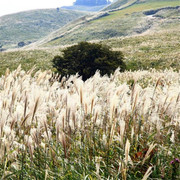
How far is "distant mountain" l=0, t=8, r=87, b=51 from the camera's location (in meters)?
138

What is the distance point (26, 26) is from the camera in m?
162

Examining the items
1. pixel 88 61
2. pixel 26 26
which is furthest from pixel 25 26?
pixel 88 61

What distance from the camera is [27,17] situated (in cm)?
17588

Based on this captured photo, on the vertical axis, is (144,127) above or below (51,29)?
below

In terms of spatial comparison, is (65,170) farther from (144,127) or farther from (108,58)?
(108,58)

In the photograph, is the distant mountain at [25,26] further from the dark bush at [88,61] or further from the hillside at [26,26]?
the dark bush at [88,61]

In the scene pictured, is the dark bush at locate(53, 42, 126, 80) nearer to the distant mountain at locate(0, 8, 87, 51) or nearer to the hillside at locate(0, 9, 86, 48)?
the distant mountain at locate(0, 8, 87, 51)

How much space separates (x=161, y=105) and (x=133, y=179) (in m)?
1.05

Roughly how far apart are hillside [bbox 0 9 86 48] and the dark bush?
402 feet

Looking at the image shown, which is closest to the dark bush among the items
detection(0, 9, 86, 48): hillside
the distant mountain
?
the distant mountain

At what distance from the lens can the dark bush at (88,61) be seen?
14.5 meters

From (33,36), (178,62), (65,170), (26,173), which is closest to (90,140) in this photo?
(65,170)

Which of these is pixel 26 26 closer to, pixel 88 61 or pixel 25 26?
pixel 25 26

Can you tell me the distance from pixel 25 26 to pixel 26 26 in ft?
3.70
